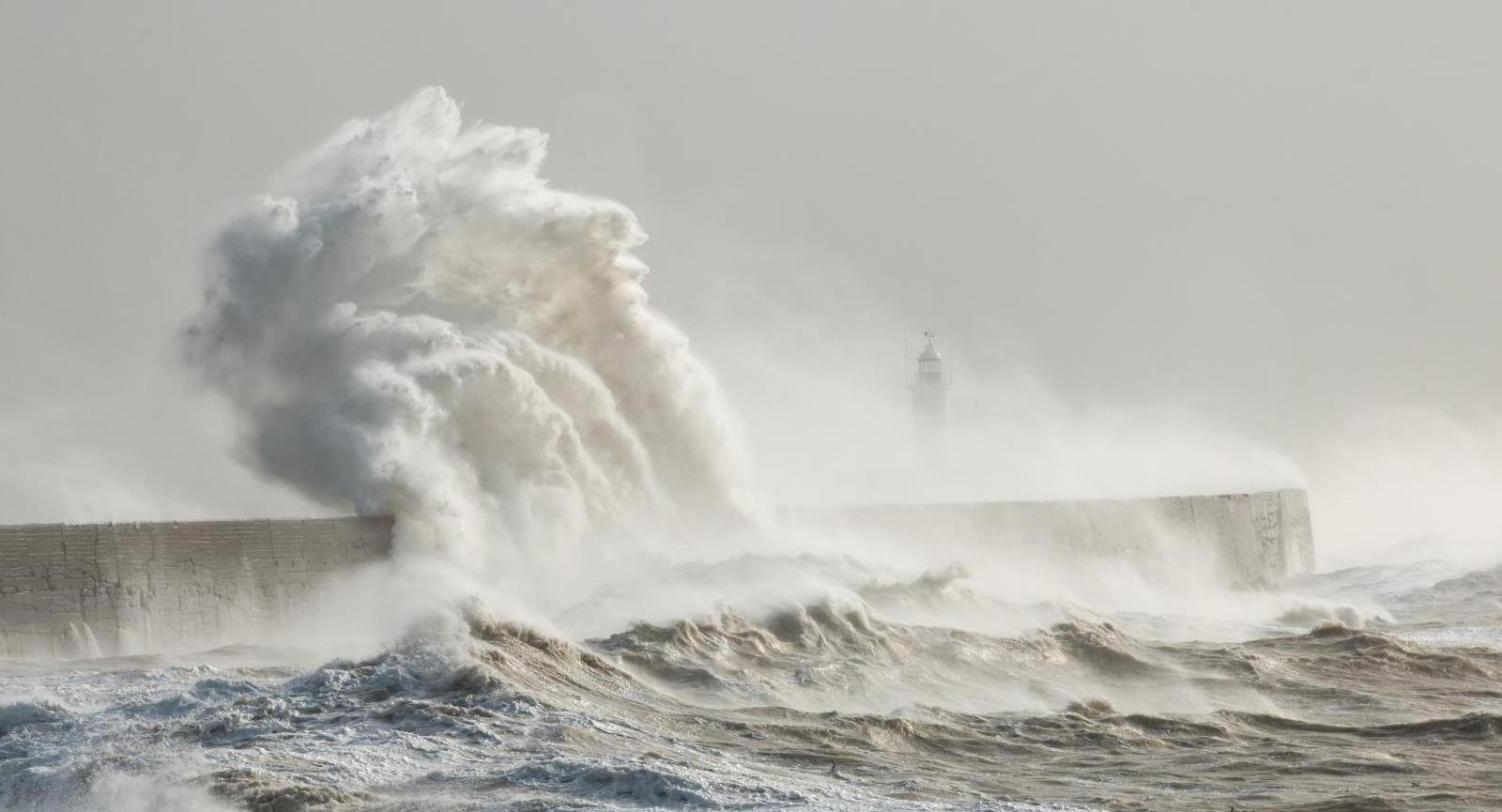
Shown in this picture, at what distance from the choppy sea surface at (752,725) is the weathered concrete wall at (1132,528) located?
518 centimetres

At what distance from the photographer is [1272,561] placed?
21922mm

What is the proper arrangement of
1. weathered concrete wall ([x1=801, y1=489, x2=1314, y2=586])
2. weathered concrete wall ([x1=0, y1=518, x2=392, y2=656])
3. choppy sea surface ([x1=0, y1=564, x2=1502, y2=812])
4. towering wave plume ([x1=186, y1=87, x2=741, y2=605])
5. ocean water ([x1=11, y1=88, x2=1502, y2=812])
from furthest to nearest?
weathered concrete wall ([x1=801, y1=489, x2=1314, y2=586]) < towering wave plume ([x1=186, y1=87, x2=741, y2=605]) < weathered concrete wall ([x1=0, y1=518, x2=392, y2=656]) < ocean water ([x1=11, y1=88, x2=1502, y2=812]) < choppy sea surface ([x1=0, y1=564, x2=1502, y2=812])

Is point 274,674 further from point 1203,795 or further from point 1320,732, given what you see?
point 1320,732

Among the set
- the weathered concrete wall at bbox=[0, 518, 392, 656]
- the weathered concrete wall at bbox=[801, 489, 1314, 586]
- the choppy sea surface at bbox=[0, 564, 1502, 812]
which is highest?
the weathered concrete wall at bbox=[801, 489, 1314, 586]

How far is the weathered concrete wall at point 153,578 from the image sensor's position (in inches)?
404

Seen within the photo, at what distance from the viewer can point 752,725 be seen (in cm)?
850

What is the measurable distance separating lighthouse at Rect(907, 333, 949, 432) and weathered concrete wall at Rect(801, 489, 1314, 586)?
817cm

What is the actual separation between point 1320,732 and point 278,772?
5.50 m

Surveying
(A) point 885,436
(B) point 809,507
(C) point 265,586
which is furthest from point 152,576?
(A) point 885,436

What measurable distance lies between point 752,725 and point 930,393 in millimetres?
22970

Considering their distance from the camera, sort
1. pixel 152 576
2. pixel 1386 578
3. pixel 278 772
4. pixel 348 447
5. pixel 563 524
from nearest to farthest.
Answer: pixel 278 772 → pixel 152 576 → pixel 348 447 → pixel 563 524 → pixel 1386 578

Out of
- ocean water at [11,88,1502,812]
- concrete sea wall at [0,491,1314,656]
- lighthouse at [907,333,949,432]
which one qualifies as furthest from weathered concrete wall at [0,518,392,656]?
lighthouse at [907,333,949,432]

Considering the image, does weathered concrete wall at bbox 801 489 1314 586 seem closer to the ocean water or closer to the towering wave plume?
the ocean water

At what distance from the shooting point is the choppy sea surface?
22.7ft
